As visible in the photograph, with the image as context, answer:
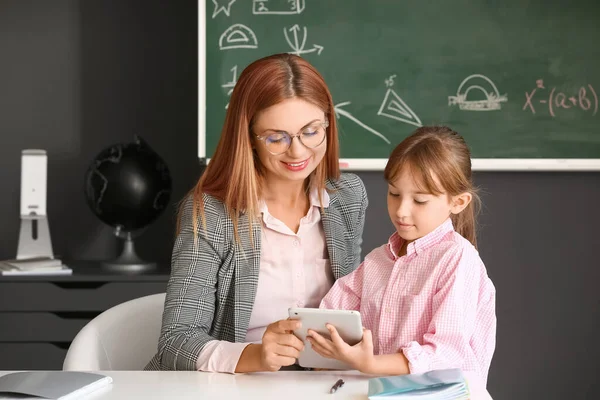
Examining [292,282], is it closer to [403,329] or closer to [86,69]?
[403,329]

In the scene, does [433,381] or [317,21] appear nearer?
[433,381]

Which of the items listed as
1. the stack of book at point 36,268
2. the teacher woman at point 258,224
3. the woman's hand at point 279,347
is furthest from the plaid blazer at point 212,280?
the stack of book at point 36,268

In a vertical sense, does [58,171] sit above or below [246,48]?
below

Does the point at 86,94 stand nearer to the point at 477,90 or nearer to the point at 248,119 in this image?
the point at 477,90

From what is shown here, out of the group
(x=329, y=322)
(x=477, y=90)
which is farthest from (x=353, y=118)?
(x=329, y=322)

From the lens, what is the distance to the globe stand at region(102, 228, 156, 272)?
3365 mm

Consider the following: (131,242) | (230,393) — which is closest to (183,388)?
(230,393)

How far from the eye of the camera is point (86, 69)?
147 inches

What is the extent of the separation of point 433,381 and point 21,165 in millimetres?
2690

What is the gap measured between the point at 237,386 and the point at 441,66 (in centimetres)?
217

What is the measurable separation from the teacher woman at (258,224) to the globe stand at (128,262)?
4.73 feet

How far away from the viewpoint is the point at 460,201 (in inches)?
70.2

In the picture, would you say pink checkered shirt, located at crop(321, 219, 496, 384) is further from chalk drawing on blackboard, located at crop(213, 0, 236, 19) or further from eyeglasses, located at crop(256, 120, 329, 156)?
chalk drawing on blackboard, located at crop(213, 0, 236, 19)

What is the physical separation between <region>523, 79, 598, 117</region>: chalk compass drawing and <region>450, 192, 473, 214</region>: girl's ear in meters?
1.75
